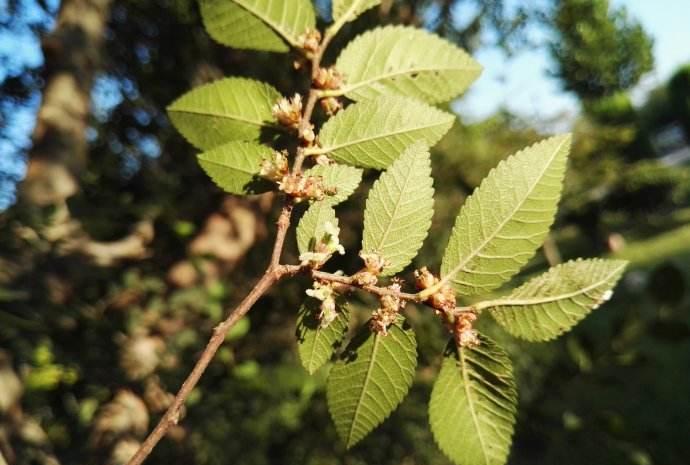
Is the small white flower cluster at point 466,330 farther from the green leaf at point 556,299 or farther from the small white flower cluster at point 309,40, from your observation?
the small white flower cluster at point 309,40

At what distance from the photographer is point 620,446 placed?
156 centimetres

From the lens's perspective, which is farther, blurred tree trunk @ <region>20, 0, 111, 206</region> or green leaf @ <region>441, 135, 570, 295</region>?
blurred tree trunk @ <region>20, 0, 111, 206</region>

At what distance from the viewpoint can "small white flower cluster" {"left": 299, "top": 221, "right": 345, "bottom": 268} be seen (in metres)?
0.53

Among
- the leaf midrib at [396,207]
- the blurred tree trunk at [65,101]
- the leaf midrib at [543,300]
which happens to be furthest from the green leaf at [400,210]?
the blurred tree trunk at [65,101]

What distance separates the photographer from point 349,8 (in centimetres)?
69

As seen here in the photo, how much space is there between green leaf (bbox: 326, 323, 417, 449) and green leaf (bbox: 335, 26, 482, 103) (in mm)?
302

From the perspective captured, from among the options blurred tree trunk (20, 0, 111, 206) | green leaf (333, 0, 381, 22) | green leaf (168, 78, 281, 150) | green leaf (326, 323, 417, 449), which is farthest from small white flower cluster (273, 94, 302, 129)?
blurred tree trunk (20, 0, 111, 206)

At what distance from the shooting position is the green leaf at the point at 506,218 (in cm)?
53

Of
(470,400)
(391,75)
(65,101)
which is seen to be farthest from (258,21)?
(65,101)

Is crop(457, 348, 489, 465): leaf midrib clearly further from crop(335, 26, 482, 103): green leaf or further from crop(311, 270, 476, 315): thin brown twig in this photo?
→ crop(335, 26, 482, 103): green leaf

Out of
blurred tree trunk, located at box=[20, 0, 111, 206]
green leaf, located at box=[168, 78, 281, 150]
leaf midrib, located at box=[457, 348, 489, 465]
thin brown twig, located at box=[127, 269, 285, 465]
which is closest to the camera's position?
thin brown twig, located at box=[127, 269, 285, 465]

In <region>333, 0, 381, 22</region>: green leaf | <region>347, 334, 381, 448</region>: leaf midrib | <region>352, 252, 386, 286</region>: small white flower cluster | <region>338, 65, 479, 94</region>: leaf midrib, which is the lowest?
<region>347, 334, 381, 448</region>: leaf midrib

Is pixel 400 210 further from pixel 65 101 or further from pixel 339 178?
pixel 65 101

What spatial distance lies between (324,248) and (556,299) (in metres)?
0.25
